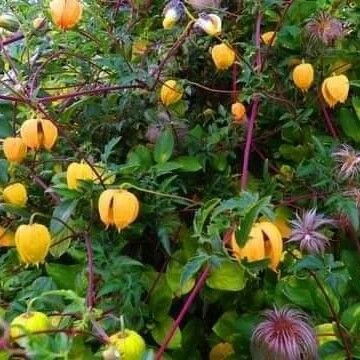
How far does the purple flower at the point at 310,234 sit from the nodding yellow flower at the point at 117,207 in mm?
173

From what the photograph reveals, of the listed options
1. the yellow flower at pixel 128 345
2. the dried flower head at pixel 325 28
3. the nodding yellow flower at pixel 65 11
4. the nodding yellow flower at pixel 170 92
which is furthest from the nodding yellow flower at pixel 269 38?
the yellow flower at pixel 128 345

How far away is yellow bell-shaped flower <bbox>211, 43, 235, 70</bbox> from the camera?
108cm

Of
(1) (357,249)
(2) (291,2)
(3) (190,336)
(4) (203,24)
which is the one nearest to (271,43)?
(2) (291,2)

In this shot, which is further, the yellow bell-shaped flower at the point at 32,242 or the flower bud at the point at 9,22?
the flower bud at the point at 9,22

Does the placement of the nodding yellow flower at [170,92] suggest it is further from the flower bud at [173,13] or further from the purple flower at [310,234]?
the purple flower at [310,234]

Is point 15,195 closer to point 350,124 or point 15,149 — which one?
point 15,149

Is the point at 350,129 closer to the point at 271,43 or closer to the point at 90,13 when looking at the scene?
the point at 271,43

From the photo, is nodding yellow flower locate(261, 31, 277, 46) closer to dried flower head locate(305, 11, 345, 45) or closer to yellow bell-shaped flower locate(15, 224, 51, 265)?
dried flower head locate(305, 11, 345, 45)

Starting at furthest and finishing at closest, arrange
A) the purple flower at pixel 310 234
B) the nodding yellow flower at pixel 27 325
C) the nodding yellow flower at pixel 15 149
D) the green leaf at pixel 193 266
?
the nodding yellow flower at pixel 15 149
the purple flower at pixel 310 234
the green leaf at pixel 193 266
the nodding yellow flower at pixel 27 325

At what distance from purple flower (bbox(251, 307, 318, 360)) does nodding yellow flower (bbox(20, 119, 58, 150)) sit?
0.32 m

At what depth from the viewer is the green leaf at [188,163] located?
1.00m

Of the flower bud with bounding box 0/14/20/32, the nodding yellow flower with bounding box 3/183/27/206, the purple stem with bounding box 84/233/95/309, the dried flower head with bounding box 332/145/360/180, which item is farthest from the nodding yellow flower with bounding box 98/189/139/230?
the flower bud with bounding box 0/14/20/32

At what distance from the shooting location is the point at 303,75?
106cm

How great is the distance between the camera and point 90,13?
120 cm
